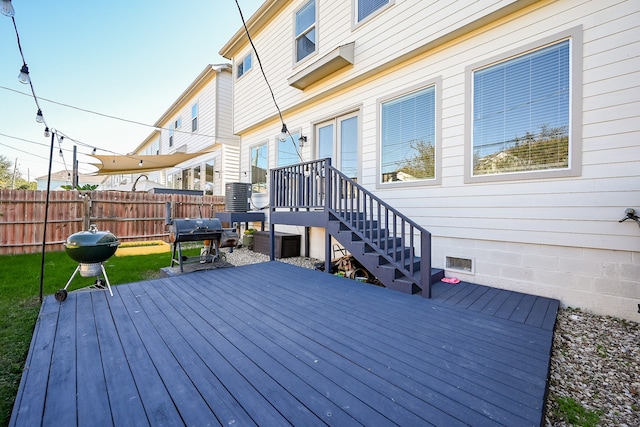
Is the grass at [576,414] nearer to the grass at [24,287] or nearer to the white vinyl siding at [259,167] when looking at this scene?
the grass at [24,287]

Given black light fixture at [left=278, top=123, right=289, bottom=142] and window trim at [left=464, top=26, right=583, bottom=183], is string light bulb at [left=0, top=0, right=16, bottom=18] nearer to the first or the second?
black light fixture at [left=278, top=123, right=289, bottom=142]

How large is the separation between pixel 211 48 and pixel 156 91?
10.3 meters

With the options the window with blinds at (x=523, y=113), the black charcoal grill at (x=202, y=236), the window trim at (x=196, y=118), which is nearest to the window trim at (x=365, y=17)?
the window with blinds at (x=523, y=113)

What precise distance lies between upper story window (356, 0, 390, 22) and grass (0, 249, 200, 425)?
21.3 ft

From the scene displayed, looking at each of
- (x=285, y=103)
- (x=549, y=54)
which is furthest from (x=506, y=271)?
(x=285, y=103)

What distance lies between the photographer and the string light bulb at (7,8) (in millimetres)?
2873

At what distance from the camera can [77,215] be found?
7.65 meters

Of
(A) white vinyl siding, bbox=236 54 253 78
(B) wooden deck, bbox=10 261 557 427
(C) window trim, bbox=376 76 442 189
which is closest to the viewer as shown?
(B) wooden deck, bbox=10 261 557 427

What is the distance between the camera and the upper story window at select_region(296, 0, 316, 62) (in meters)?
6.38

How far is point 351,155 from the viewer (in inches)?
230

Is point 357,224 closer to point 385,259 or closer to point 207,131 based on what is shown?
point 385,259

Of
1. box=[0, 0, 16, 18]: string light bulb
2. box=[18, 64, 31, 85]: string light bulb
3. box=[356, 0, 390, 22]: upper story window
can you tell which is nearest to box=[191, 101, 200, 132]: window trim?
box=[18, 64, 31, 85]: string light bulb

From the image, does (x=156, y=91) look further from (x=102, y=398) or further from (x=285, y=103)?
(x=102, y=398)

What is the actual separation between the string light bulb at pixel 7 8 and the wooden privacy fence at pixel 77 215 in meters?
3.53
